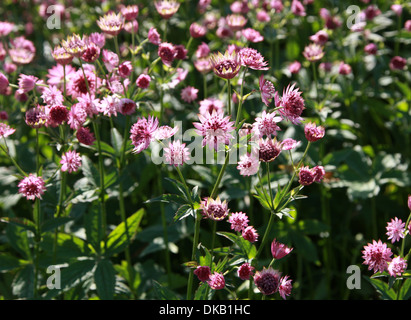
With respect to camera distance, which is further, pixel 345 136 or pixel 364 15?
A: pixel 364 15

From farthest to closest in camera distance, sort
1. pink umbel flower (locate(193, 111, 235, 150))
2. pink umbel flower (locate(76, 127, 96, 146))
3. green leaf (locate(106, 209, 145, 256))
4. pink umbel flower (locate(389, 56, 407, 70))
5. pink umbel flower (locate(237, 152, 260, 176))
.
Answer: pink umbel flower (locate(389, 56, 407, 70)) → green leaf (locate(106, 209, 145, 256)) → pink umbel flower (locate(76, 127, 96, 146)) → pink umbel flower (locate(237, 152, 260, 176)) → pink umbel flower (locate(193, 111, 235, 150))

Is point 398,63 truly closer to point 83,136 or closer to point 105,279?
point 83,136

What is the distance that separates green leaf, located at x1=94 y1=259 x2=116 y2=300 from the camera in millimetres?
1866

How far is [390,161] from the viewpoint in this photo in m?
2.54

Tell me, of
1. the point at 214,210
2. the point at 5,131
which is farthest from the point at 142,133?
the point at 5,131

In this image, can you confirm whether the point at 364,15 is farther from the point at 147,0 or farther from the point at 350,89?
the point at 147,0

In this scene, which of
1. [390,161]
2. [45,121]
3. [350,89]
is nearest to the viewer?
[45,121]

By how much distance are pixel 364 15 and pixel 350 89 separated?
0.46m

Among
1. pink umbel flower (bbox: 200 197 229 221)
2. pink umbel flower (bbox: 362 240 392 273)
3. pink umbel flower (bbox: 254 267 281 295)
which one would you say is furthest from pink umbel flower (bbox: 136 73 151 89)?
pink umbel flower (bbox: 362 240 392 273)

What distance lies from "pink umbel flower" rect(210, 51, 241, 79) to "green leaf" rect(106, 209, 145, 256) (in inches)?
33.7

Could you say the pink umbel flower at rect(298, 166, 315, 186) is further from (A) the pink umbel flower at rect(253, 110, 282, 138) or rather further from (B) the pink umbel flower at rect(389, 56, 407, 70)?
(B) the pink umbel flower at rect(389, 56, 407, 70)
